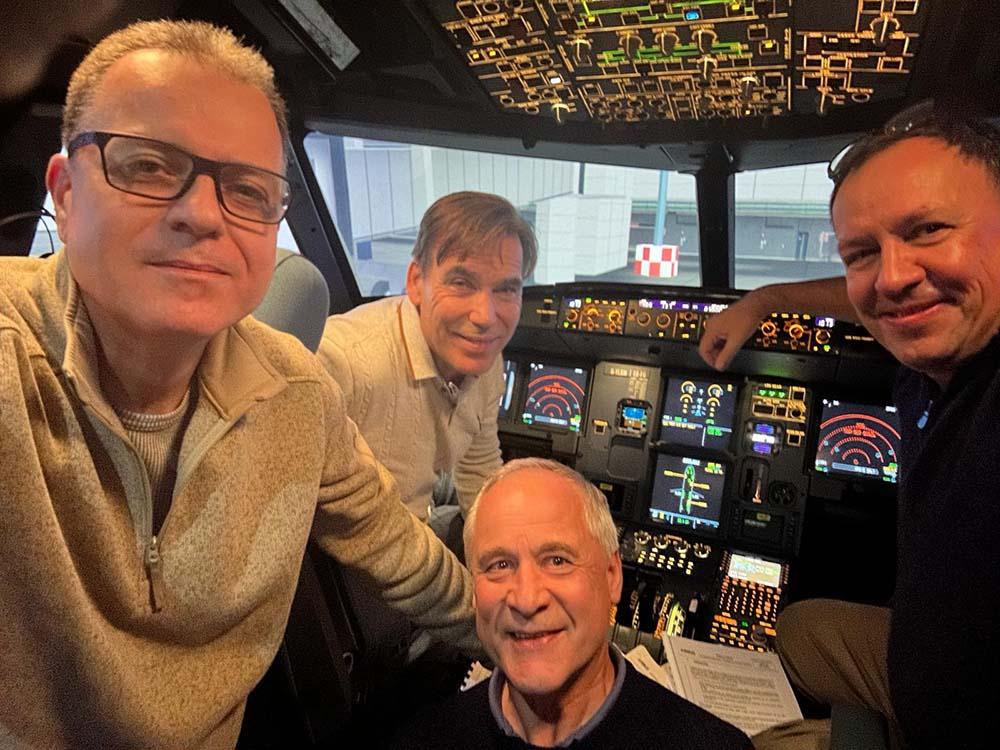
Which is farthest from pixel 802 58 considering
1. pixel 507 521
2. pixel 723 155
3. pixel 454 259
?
pixel 507 521

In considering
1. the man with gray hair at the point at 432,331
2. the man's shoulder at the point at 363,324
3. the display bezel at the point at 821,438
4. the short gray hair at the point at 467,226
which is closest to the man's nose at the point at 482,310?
the man with gray hair at the point at 432,331

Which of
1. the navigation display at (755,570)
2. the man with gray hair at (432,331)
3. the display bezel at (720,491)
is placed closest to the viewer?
the man with gray hair at (432,331)

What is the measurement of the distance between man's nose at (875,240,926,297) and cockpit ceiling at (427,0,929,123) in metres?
0.76

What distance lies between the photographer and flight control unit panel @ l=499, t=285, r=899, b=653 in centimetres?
219

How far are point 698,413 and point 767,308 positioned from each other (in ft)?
3.01

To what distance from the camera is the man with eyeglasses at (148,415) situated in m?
0.74

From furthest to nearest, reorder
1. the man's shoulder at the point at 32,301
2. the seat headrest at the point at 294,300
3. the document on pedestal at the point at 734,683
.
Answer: the document on pedestal at the point at 734,683 → the seat headrest at the point at 294,300 → the man's shoulder at the point at 32,301

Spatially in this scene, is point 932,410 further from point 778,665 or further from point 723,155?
point 723,155

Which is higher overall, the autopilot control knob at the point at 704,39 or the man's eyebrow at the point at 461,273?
the autopilot control knob at the point at 704,39

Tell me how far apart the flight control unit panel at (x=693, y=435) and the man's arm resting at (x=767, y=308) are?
0.62 m

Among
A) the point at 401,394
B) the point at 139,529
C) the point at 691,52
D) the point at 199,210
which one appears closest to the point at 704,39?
the point at 691,52

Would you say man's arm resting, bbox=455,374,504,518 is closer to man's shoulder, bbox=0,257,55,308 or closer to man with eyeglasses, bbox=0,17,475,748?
man with eyeglasses, bbox=0,17,475,748

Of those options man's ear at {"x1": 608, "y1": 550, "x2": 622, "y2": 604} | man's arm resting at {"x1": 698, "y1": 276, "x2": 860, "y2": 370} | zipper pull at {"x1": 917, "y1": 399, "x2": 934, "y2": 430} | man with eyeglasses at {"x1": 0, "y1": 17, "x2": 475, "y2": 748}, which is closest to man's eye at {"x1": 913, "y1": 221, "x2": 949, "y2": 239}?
zipper pull at {"x1": 917, "y1": 399, "x2": 934, "y2": 430}

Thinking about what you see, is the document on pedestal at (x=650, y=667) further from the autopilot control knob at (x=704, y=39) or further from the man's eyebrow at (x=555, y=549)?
the autopilot control knob at (x=704, y=39)
